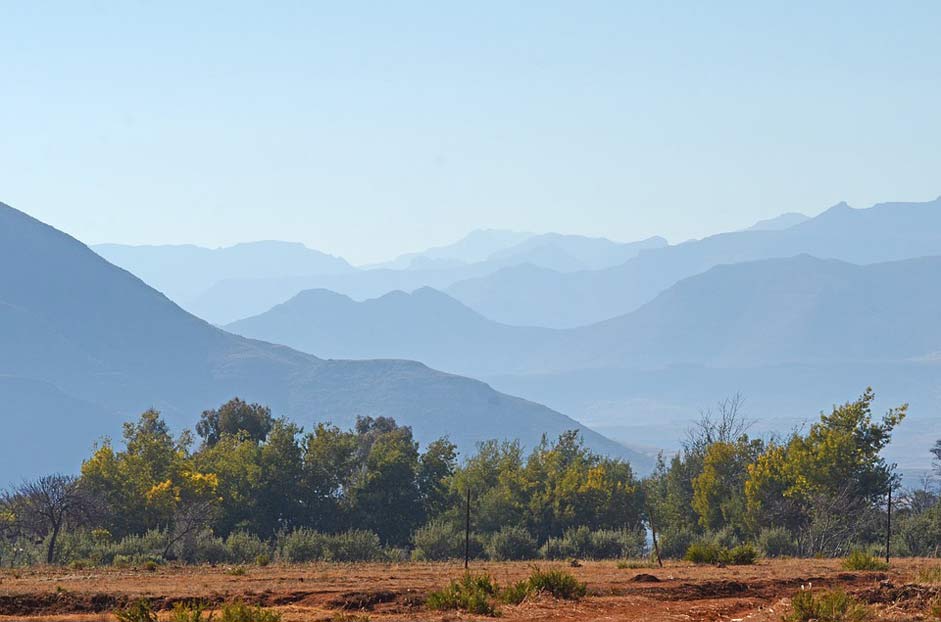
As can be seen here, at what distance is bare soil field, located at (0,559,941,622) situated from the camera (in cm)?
2483

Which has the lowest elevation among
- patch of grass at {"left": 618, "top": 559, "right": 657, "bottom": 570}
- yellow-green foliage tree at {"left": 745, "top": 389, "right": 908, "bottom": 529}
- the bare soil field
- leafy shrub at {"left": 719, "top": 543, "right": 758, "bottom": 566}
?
the bare soil field

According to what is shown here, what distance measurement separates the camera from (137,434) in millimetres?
64562

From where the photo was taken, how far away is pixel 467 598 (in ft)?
82.0

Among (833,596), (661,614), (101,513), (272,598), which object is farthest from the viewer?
(101,513)

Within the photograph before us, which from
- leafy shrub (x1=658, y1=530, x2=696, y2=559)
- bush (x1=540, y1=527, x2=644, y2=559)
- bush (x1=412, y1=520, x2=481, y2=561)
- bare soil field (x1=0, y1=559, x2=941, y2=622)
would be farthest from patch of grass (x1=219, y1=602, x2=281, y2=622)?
bush (x1=540, y1=527, x2=644, y2=559)

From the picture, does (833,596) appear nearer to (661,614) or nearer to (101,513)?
(661,614)

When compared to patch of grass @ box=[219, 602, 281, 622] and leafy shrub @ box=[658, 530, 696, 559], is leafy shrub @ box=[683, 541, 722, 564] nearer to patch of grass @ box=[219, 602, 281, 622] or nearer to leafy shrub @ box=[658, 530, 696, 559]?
leafy shrub @ box=[658, 530, 696, 559]

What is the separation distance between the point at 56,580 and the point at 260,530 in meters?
29.2

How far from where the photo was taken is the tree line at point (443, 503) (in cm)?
4953

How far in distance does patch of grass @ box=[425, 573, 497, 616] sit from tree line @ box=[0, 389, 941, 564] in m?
20.2

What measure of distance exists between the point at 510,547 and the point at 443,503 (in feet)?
53.3

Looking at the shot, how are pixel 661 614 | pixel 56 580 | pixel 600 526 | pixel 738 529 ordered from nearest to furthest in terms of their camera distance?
pixel 661 614, pixel 56 580, pixel 738 529, pixel 600 526

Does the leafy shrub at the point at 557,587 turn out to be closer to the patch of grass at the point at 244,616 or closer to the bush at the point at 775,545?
the patch of grass at the point at 244,616

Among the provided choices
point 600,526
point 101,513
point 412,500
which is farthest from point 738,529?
point 101,513
